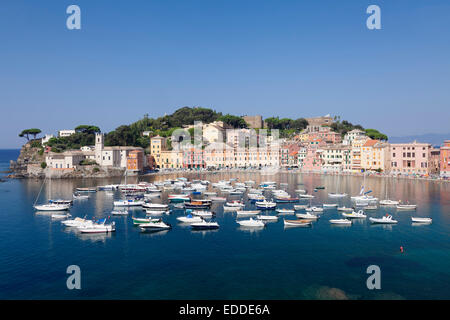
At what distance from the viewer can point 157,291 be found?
1594 cm

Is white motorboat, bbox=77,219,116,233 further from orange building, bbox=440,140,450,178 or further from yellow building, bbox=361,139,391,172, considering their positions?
yellow building, bbox=361,139,391,172

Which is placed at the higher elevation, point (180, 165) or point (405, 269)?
point (180, 165)

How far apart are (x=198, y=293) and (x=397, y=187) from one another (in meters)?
39.6

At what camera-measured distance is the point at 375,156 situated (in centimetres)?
6512

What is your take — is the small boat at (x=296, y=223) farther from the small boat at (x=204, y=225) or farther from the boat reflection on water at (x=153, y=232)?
the boat reflection on water at (x=153, y=232)

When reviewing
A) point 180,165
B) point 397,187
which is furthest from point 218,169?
point 397,187

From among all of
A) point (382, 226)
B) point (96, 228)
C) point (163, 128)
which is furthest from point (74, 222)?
point (163, 128)

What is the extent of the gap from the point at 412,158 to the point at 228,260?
52902mm

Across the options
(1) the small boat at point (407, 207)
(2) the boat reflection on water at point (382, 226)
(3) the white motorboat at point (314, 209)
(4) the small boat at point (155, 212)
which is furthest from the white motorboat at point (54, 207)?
(1) the small boat at point (407, 207)

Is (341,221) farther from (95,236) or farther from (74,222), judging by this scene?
(74,222)

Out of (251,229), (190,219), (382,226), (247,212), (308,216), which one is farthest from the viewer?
(247,212)

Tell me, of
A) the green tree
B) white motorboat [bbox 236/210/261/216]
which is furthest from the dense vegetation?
white motorboat [bbox 236/210/261/216]
